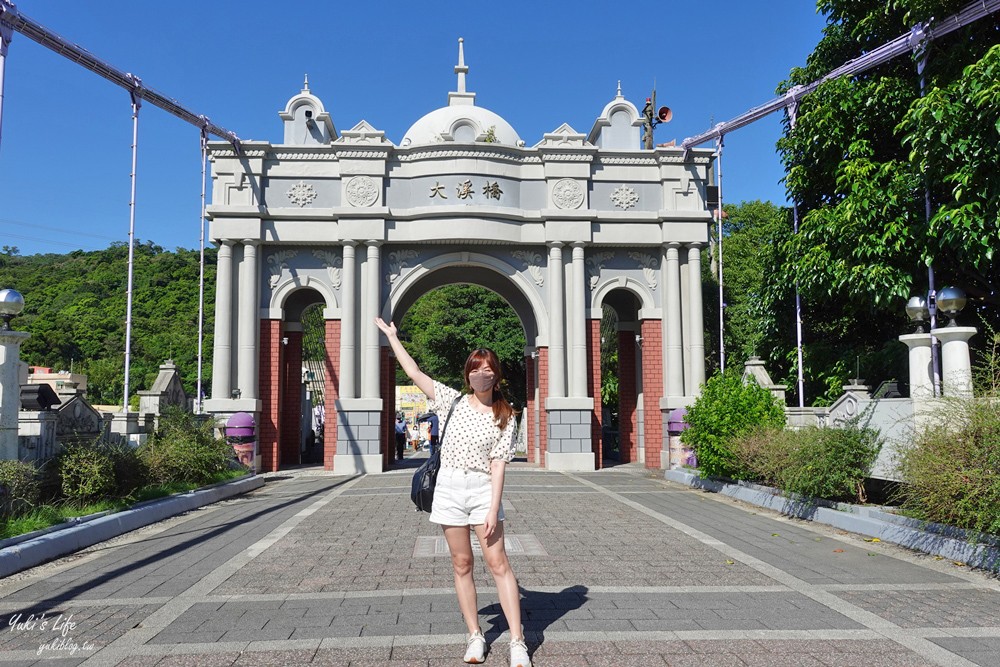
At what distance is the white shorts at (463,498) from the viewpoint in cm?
429

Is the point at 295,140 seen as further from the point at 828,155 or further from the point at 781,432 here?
the point at 781,432

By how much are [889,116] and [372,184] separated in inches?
507

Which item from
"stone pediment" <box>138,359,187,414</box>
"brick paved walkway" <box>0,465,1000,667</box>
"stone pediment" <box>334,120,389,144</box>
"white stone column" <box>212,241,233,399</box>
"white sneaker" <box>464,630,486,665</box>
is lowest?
"brick paved walkway" <box>0,465,1000,667</box>

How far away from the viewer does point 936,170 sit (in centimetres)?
1284

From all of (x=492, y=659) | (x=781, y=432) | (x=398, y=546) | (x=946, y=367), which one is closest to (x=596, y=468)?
(x=781, y=432)

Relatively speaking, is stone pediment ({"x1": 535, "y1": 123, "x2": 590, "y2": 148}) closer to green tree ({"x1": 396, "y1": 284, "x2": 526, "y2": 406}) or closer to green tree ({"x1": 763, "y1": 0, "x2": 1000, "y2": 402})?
green tree ({"x1": 763, "y1": 0, "x2": 1000, "y2": 402})

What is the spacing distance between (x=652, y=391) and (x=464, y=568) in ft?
61.3

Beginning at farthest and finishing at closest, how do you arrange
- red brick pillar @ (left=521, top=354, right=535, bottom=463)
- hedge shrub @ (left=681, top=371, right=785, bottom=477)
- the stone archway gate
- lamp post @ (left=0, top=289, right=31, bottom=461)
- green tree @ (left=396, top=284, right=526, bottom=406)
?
green tree @ (left=396, top=284, right=526, bottom=406)
red brick pillar @ (left=521, top=354, right=535, bottom=463)
the stone archway gate
hedge shrub @ (left=681, top=371, right=785, bottom=477)
lamp post @ (left=0, top=289, right=31, bottom=461)

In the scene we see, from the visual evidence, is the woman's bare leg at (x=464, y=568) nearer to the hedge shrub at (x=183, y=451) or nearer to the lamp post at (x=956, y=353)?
Result: the lamp post at (x=956, y=353)

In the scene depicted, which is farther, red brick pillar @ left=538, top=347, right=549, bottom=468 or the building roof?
the building roof

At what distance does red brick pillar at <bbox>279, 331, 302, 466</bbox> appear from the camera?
76.6 feet

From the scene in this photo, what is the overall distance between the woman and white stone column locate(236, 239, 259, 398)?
57.9ft

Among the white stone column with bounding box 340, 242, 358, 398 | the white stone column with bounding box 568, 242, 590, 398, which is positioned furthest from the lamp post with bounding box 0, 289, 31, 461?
the white stone column with bounding box 568, 242, 590, 398

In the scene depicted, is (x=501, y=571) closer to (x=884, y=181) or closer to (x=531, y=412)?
(x=884, y=181)
